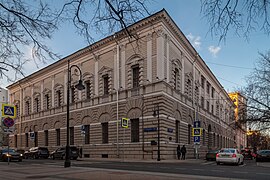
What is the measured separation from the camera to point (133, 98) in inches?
1339

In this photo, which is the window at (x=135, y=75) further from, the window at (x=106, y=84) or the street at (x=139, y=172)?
the street at (x=139, y=172)

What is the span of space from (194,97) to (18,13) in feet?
120

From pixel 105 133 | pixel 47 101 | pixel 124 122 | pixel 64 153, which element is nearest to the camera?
pixel 124 122

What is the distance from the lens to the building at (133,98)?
1256 inches

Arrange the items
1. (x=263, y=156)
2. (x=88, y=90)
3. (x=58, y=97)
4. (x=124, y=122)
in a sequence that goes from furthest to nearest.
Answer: (x=58, y=97) → (x=88, y=90) → (x=263, y=156) → (x=124, y=122)

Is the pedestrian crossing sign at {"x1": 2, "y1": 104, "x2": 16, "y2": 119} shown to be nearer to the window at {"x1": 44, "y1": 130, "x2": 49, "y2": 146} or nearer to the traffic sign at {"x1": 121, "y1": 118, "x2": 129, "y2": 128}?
the traffic sign at {"x1": 121, "y1": 118, "x2": 129, "y2": 128}

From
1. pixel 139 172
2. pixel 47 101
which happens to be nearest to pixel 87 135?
pixel 47 101

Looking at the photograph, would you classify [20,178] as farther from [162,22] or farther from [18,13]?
[162,22]

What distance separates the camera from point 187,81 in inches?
1574

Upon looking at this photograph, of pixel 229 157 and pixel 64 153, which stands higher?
pixel 229 157

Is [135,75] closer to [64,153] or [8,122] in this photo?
[64,153]

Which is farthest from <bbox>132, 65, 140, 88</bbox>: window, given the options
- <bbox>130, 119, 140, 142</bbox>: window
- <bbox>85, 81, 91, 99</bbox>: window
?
<bbox>85, 81, 91, 99</bbox>: window

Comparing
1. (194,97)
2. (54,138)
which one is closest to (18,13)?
(194,97)

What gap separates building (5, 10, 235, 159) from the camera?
3191cm
